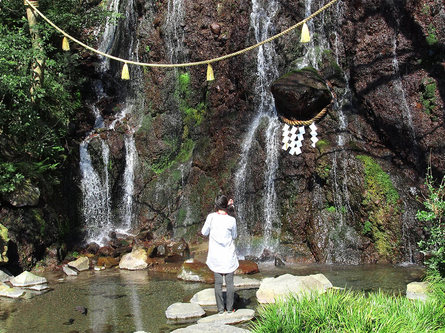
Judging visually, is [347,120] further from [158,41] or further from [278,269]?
[158,41]

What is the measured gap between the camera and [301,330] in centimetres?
463

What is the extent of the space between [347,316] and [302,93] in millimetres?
8300

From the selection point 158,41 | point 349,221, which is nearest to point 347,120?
point 349,221

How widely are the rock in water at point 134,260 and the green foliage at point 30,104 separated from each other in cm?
327

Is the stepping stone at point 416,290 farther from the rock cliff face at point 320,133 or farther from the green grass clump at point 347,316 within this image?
the rock cliff face at point 320,133

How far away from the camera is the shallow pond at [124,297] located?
22.8ft

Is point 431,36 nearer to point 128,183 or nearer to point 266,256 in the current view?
point 266,256

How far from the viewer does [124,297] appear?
28.1 feet

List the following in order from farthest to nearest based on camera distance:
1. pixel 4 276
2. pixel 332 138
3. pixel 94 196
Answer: pixel 94 196
pixel 332 138
pixel 4 276

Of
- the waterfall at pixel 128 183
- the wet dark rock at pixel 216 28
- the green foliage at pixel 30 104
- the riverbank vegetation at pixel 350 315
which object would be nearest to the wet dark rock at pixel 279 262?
the riverbank vegetation at pixel 350 315

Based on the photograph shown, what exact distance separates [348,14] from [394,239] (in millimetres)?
6560

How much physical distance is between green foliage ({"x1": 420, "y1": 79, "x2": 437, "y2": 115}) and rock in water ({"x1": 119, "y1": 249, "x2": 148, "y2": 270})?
8.08m

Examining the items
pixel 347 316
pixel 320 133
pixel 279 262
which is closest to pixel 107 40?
pixel 320 133

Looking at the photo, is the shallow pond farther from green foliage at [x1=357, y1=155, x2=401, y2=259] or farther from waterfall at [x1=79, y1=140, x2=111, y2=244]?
waterfall at [x1=79, y1=140, x2=111, y2=244]
